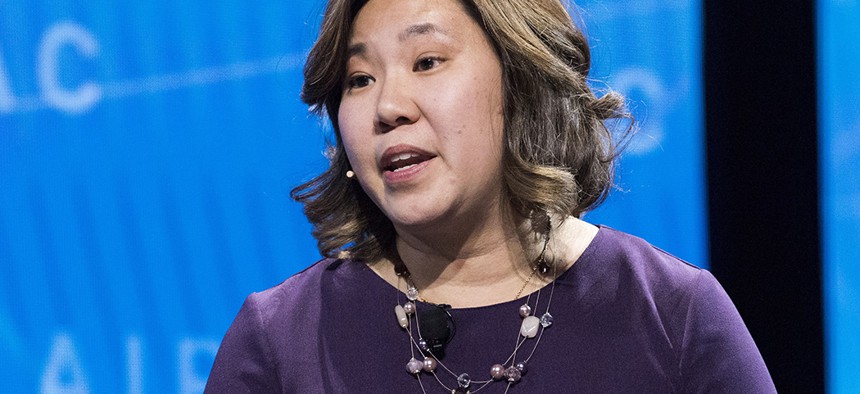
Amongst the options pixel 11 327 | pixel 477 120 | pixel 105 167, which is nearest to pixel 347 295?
pixel 477 120

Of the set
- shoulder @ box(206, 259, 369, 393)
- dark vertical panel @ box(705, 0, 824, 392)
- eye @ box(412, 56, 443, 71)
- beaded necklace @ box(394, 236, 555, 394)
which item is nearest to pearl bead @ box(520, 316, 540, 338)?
beaded necklace @ box(394, 236, 555, 394)

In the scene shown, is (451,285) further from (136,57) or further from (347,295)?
(136,57)

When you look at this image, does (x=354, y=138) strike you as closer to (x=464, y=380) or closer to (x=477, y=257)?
(x=477, y=257)

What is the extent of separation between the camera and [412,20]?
1325 millimetres

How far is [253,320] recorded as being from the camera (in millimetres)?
1451

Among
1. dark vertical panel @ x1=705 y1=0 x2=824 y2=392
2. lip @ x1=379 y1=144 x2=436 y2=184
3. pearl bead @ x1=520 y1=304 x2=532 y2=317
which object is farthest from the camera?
dark vertical panel @ x1=705 y1=0 x2=824 y2=392

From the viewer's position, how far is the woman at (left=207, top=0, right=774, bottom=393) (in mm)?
1316

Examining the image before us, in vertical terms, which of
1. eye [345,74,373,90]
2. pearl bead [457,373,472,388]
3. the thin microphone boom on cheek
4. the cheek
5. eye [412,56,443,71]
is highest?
eye [412,56,443,71]

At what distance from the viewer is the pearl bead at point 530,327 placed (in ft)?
4.50

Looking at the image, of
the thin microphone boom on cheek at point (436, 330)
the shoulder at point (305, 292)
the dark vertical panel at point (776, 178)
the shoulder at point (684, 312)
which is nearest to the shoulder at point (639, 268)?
the shoulder at point (684, 312)

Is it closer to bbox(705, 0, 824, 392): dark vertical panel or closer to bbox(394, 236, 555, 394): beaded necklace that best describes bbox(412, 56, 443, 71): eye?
bbox(394, 236, 555, 394): beaded necklace

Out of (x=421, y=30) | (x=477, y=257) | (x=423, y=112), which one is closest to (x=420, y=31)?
(x=421, y=30)

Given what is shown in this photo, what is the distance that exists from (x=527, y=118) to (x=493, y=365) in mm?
348

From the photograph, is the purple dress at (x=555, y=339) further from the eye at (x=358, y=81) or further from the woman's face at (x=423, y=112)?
the eye at (x=358, y=81)
